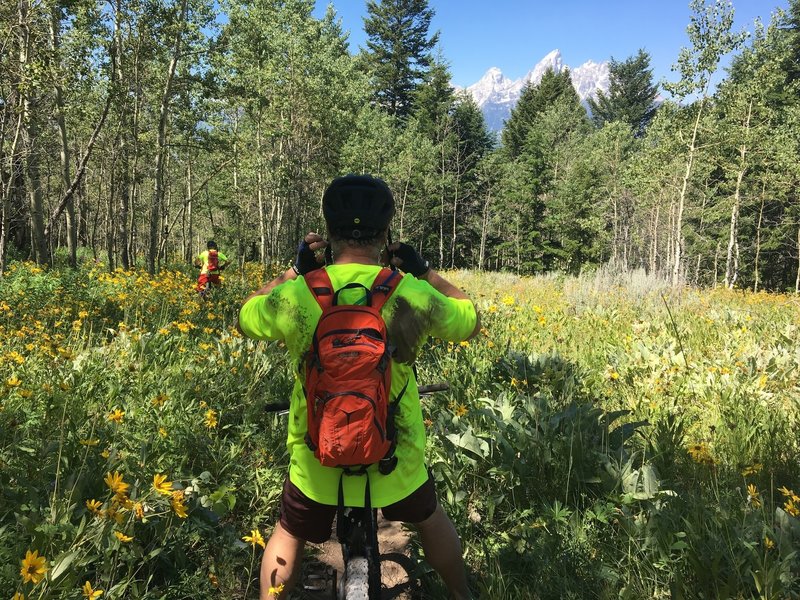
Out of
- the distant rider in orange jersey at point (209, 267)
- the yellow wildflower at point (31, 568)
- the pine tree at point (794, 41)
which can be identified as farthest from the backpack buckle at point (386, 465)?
the pine tree at point (794, 41)

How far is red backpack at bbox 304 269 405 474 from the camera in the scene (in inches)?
53.5

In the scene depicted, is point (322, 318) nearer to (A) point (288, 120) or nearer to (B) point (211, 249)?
(B) point (211, 249)

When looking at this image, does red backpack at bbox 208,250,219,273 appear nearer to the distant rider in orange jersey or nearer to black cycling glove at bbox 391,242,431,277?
the distant rider in orange jersey

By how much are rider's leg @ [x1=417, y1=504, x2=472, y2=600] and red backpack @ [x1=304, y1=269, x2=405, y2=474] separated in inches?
22.2

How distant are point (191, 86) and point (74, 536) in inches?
673

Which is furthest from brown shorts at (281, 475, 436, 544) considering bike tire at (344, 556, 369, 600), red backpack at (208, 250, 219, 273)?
red backpack at (208, 250, 219, 273)

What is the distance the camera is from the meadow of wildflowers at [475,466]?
1949 millimetres

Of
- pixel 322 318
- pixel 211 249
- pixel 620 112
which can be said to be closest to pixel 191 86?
pixel 211 249

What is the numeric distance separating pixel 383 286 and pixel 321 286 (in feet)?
0.70


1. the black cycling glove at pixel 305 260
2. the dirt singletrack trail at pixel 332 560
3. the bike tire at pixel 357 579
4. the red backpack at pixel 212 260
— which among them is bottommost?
the dirt singletrack trail at pixel 332 560

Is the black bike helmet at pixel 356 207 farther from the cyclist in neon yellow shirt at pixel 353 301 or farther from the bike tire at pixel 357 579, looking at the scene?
the bike tire at pixel 357 579

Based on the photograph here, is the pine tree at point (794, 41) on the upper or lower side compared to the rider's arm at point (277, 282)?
upper

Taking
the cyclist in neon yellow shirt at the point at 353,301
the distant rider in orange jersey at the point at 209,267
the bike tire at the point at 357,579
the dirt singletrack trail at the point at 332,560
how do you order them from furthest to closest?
1. the distant rider in orange jersey at the point at 209,267
2. the dirt singletrack trail at the point at 332,560
3. the cyclist in neon yellow shirt at the point at 353,301
4. the bike tire at the point at 357,579

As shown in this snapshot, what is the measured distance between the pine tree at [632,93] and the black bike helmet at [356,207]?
60.9 metres
